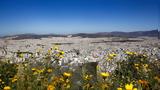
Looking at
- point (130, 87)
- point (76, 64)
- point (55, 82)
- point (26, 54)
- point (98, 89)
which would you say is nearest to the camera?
point (130, 87)

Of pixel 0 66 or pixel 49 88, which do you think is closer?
pixel 49 88

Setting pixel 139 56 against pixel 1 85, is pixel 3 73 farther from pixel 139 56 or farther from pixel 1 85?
pixel 139 56

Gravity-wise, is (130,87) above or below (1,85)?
above

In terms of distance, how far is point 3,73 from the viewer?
5.50m

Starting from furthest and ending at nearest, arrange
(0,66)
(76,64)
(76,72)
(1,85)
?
(76,64) → (76,72) → (0,66) → (1,85)

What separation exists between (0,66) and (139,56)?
361 cm

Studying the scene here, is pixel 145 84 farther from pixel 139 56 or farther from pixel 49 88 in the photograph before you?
pixel 139 56

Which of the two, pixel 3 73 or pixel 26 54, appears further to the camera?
pixel 26 54

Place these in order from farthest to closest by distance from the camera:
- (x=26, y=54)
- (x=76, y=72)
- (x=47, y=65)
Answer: (x=26, y=54)
(x=76, y=72)
(x=47, y=65)

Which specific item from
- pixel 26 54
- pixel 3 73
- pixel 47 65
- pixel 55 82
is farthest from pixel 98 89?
pixel 26 54

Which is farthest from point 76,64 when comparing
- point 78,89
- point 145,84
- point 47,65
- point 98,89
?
point 98,89

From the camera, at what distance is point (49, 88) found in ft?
9.64

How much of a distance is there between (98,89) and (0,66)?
3.25 meters

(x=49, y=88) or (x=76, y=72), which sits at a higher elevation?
(x=49, y=88)
